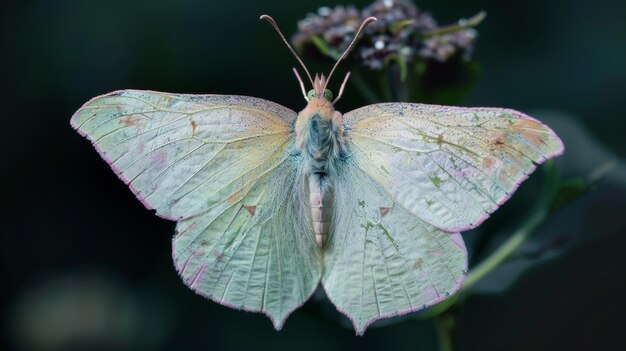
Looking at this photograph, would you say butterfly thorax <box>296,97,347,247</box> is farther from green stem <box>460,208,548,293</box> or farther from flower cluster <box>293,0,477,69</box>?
green stem <box>460,208,548,293</box>

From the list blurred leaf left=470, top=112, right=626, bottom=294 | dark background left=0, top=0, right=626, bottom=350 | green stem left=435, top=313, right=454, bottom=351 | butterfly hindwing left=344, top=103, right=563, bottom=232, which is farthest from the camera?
dark background left=0, top=0, right=626, bottom=350

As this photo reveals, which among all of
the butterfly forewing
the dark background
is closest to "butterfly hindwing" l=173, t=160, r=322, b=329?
the butterfly forewing

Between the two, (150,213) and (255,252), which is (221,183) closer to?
(255,252)

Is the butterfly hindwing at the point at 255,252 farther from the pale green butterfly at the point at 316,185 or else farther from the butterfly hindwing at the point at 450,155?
the butterfly hindwing at the point at 450,155

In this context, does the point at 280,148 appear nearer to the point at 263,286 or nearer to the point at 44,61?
the point at 263,286

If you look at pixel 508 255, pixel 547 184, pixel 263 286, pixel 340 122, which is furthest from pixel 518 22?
pixel 263 286

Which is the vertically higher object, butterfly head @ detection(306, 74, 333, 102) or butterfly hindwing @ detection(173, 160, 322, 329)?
butterfly head @ detection(306, 74, 333, 102)

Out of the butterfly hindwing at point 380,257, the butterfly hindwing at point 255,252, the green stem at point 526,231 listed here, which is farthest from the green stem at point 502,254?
the butterfly hindwing at point 255,252
